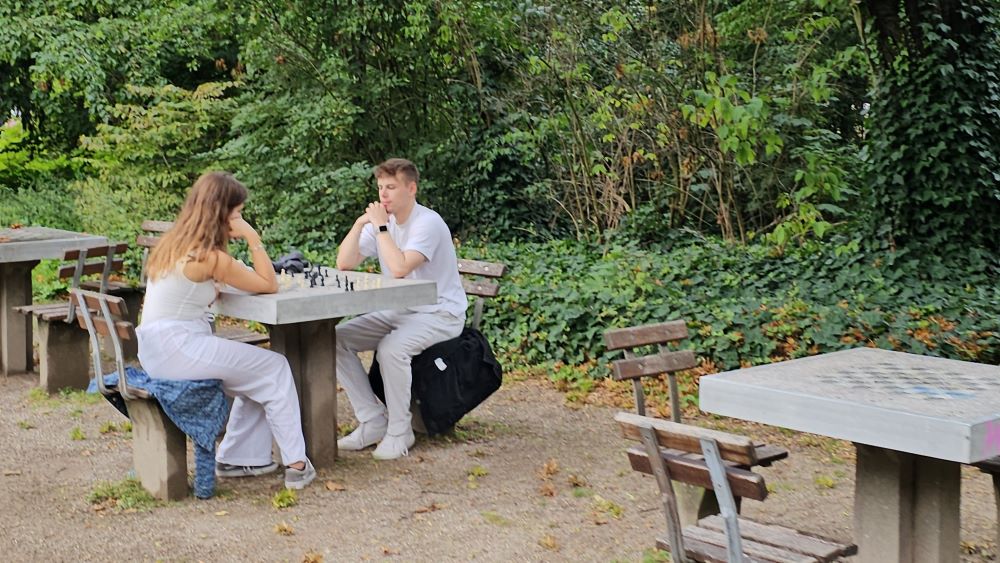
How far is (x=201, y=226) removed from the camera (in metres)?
5.91

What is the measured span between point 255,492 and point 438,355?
1375mm

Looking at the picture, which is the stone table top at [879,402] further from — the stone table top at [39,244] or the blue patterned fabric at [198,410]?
the stone table top at [39,244]

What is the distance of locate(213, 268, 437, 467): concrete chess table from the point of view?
6.23 meters

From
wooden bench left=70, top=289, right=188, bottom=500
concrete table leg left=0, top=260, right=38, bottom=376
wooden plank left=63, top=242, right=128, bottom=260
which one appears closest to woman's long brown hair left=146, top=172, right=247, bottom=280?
wooden bench left=70, top=289, right=188, bottom=500

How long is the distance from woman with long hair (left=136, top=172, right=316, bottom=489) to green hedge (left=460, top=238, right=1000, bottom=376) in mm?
3377

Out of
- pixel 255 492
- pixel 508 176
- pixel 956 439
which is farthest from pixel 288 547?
pixel 508 176


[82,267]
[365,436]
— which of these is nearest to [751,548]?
[365,436]

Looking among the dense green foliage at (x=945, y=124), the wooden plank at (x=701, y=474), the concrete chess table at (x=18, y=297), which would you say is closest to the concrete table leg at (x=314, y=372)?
the wooden plank at (x=701, y=474)

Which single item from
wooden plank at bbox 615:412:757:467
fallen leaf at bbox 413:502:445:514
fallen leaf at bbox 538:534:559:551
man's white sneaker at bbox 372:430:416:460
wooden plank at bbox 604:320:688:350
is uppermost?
wooden plank at bbox 604:320:688:350

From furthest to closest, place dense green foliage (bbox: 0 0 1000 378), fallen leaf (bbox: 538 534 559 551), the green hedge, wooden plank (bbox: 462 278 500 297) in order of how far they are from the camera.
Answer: dense green foliage (bbox: 0 0 1000 378), the green hedge, wooden plank (bbox: 462 278 500 297), fallen leaf (bbox: 538 534 559 551)

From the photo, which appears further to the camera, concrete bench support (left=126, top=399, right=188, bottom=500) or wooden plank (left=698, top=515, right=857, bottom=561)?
concrete bench support (left=126, top=399, right=188, bottom=500)

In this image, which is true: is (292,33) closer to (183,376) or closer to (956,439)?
(183,376)

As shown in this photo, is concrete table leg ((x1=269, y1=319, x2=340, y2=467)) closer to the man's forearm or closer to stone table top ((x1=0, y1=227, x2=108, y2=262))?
the man's forearm

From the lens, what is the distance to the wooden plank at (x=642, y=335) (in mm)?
5660
